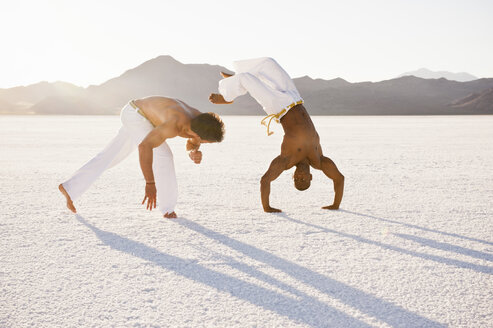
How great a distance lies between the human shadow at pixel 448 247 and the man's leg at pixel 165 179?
2523mm

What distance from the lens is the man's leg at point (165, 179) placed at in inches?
195

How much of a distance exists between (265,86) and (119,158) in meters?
1.99

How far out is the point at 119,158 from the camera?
5.25m

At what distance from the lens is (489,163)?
1021 centimetres

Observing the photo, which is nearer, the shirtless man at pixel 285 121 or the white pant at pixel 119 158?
the white pant at pixel 119 158

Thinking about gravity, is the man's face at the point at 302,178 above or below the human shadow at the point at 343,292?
above

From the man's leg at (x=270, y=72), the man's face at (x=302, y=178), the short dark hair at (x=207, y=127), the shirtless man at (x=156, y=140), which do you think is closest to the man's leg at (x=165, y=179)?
the shirtless man at (x=156, y=140)

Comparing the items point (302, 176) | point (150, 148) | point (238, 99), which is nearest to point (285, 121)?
point (302, 176)

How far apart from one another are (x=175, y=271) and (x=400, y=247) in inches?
83.8

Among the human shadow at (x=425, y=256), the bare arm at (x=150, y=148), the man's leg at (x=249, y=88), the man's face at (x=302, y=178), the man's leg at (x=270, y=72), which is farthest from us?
the man's leg at (x=270, y=72)

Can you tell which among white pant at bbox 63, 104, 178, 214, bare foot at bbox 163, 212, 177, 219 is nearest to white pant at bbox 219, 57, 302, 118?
white pant at bbox 63, 104, 178, 214

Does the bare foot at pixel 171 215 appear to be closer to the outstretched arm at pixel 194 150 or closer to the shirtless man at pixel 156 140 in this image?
the shirtless man at pixel 156 140

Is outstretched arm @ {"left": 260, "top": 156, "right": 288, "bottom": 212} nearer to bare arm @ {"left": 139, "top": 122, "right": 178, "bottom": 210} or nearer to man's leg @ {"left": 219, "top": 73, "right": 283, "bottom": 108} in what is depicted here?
man's leg @ {"left": 219, "top": 73, "right": 283, "bottom": 108}

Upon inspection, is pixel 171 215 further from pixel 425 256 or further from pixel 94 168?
pixel 425 256
